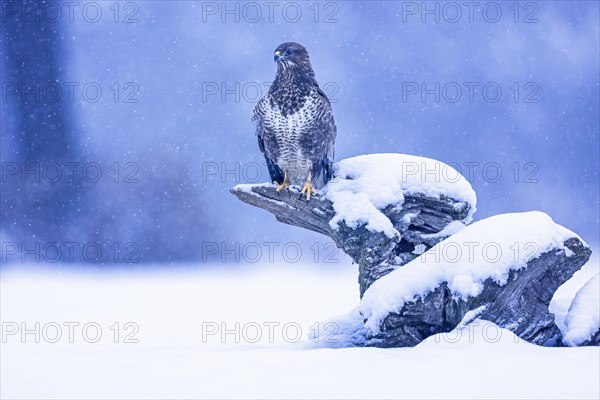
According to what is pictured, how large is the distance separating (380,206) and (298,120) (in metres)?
1.28

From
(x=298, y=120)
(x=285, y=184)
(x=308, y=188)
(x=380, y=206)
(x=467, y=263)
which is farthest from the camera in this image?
(x=285, y=184)

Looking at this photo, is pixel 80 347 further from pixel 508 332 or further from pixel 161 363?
pixel 508 332

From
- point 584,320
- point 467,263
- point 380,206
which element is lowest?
point 584,320

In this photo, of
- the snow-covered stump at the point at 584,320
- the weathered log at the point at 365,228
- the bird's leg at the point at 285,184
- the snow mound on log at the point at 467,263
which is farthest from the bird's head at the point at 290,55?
the snow-covered stump at the point at 584,320

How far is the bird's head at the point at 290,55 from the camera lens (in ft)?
26.6

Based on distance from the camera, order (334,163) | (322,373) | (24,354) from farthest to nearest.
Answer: (334,163) → (24,354) → (322,373)

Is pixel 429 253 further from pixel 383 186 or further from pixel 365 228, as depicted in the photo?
pixel 383 186

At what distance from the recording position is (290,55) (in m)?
8.09

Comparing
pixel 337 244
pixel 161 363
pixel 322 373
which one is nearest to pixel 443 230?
pixel 337 244

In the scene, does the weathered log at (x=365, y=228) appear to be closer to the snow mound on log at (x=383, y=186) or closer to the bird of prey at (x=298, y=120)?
the snow mound on log at (x=383, y=186)

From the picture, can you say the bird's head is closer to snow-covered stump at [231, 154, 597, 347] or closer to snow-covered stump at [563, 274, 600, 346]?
snow-covered stump at [231, 154, 597, 347]

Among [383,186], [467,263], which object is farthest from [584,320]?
[383,186]

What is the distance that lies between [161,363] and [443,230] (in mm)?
3416

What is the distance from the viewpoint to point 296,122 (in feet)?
26.5
